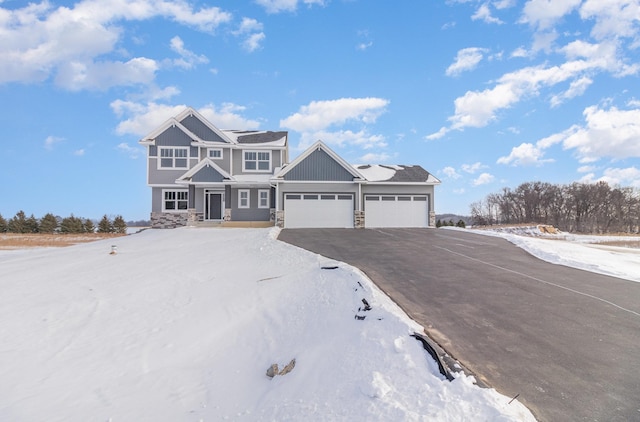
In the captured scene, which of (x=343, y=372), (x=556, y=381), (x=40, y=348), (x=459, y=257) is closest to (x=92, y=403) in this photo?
(x=40, y=348)

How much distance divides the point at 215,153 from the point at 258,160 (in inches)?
123

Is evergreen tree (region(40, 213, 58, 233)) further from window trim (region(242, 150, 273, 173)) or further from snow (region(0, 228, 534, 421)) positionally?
snow (region(0, 228, 534, 421))

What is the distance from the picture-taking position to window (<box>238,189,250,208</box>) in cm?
2305

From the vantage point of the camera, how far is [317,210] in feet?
67.6

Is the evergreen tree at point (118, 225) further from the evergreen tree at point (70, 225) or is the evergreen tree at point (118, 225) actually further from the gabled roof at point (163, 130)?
the gabled roof at point (163, 130)

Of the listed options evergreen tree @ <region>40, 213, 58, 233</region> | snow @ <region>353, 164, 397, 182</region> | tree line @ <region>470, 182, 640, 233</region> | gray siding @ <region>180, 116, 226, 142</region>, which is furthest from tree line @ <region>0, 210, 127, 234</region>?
tree line @ <region>470, 182, 640, 233</region>

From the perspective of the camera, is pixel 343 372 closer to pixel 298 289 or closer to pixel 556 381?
pixel 556 381

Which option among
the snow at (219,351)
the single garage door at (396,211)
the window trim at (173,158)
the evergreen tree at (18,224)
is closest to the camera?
the snow at (219,351)

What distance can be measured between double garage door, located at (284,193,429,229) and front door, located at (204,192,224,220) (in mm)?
5847

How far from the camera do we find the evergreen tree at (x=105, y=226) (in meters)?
34.2

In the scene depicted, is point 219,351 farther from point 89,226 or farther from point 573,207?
point 573,207

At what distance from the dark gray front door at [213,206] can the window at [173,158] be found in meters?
2.93

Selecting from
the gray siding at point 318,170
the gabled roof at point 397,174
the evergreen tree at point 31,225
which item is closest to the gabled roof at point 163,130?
the gray siding at point 318,170

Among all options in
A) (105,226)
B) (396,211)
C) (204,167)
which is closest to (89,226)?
(105,226)
